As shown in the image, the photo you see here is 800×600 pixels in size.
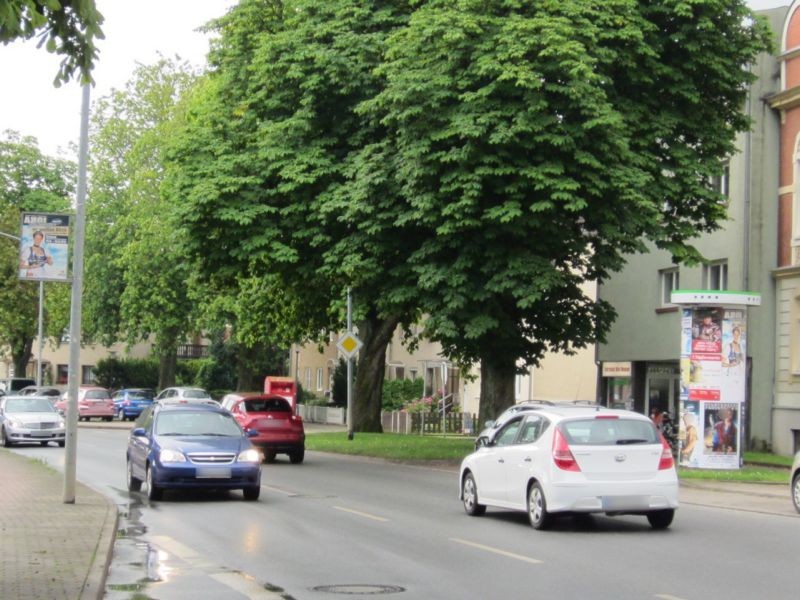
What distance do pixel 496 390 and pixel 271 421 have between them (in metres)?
5.49

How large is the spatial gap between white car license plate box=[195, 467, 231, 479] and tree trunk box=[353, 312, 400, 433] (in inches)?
907

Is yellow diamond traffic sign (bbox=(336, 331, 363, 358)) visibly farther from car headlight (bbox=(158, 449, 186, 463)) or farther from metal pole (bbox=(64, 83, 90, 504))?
metal pole (bbox=(64, 83, 90, 504))

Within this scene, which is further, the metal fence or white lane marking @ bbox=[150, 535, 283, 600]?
the metal fence

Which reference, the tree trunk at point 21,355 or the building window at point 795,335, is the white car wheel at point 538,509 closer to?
the building window at point 795,335

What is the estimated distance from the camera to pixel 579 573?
1175 centimetres

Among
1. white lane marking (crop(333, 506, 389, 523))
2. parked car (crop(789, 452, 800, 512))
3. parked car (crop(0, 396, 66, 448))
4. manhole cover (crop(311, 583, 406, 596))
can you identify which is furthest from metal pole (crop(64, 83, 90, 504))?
parked car (crop(0, 396, 66, 448))

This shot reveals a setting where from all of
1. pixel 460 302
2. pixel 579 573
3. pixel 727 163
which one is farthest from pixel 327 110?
pixel 579 573

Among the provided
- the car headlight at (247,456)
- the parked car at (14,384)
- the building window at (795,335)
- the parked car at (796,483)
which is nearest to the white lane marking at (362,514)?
the car headlight at (247,456)

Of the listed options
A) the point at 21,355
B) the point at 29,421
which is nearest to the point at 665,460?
the point at 29,421

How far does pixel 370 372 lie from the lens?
4356 centimetres

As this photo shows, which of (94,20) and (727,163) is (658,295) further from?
(94,20)

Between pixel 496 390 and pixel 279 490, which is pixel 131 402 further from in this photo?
pixel 279 490

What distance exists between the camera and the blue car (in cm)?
1947

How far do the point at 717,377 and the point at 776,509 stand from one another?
701 centimetres
